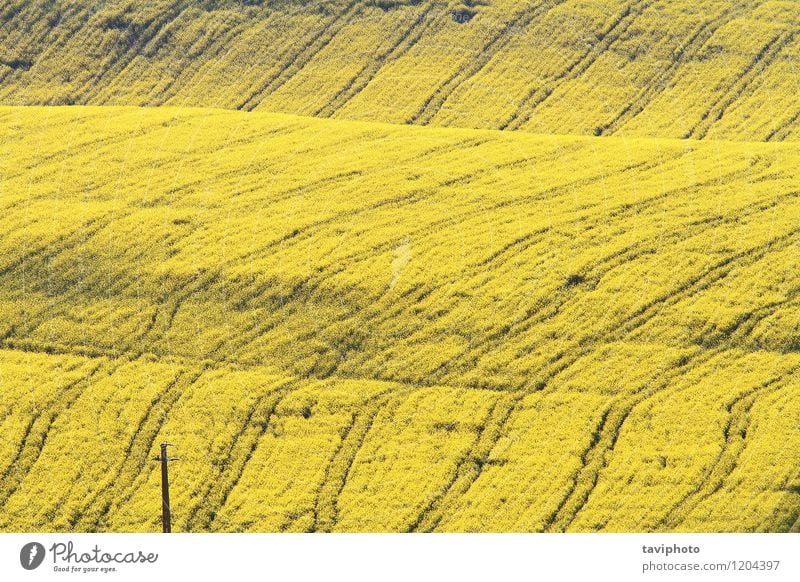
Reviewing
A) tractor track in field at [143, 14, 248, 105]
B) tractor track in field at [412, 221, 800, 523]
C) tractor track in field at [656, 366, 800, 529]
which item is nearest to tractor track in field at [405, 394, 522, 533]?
tractor track in field at [412, 221, 800, 523]

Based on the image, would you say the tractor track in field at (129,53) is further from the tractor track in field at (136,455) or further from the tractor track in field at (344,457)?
the tractor track in field at (344,457)

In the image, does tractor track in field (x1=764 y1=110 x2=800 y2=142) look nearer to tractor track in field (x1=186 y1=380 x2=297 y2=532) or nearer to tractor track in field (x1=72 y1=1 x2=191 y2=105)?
tractor track in field (x1=186 y1=380 x2=297 y2=532)

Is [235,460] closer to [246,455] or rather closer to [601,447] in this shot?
[246,455]

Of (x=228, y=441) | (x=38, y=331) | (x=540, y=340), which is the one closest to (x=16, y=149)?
(x=38, y=331)

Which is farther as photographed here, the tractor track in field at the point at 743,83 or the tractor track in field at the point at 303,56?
the tractor track in field at the point at 303,56

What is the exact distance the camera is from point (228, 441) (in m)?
49.5

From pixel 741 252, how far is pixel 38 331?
31876 millimetres

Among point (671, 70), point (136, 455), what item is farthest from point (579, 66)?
point (136, 455)

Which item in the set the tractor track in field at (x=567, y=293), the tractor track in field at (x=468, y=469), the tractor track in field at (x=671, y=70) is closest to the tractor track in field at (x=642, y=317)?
the tractor track in field at (x=567, y=293)
